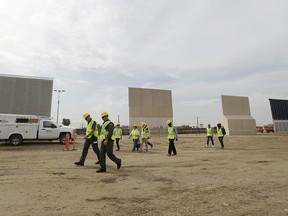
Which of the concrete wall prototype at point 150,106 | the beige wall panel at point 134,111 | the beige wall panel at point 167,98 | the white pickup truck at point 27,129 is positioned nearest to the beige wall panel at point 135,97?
the concrete wall prototype at point 150,106

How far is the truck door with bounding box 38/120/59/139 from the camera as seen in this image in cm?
1777

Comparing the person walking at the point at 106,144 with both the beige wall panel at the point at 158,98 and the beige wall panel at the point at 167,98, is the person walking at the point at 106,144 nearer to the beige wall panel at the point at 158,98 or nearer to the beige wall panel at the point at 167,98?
the beige wall panel at the point at 158,98

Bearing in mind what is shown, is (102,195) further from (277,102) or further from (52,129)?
(277,102)

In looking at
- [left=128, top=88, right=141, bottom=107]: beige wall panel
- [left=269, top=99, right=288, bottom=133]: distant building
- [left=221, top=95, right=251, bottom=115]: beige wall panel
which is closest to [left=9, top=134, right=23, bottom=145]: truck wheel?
[left=128, top=88, right=141, bottom=107]: beige wall panel

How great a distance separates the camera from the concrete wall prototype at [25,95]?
31578 millimetres

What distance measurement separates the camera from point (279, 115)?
44062mm

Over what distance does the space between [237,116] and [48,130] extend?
33051 millimetres

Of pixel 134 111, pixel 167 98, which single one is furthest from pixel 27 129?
pixel 167 98

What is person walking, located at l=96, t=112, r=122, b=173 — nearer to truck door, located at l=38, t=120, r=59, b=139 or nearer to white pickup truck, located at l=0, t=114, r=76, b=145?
white pickup truck, located at l=0, t=114, r=76, b=145

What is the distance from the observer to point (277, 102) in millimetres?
44156

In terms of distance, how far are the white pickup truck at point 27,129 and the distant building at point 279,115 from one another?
130 ft

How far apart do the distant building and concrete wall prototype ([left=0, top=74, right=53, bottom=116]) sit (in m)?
40.0

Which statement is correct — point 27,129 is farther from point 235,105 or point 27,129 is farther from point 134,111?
point 235,105

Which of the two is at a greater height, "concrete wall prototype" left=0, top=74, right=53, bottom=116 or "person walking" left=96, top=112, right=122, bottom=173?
"concrete wall prototype" left=0, top=74, right=53, bottom=116
